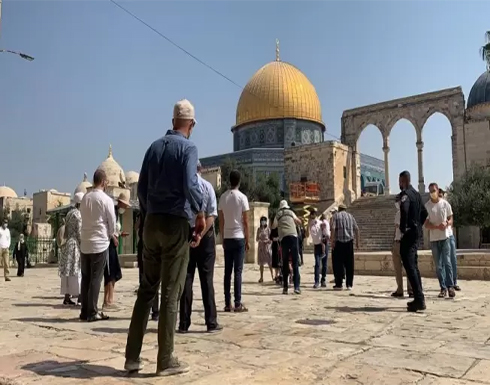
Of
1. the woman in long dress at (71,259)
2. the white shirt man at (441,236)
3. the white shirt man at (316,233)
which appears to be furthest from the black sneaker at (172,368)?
the white shirt man at (316,233)

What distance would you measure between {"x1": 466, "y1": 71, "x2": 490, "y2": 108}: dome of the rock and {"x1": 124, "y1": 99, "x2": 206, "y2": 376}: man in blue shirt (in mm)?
33408

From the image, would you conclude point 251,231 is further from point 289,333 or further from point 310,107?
point 310,107

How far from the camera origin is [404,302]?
596 centimetres

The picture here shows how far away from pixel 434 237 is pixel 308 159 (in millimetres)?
28608

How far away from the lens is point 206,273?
13.8ft

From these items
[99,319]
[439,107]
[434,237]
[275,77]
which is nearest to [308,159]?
[439,107]

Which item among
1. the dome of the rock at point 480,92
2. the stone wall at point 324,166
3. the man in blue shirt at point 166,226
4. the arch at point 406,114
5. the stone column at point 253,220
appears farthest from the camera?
the stone wall at point 324,166

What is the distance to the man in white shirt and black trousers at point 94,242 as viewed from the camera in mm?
4781

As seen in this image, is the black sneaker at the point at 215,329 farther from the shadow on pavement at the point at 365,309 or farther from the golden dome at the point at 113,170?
the golden dome at the point at 113,170

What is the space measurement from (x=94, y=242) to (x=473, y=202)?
66.4 ft

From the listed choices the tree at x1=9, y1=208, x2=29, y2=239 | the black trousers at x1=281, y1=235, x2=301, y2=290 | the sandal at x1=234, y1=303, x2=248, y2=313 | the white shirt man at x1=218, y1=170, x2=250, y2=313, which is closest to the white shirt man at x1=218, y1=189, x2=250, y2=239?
the white shirt man at x1=218, y1=170, x2=250, y2=313

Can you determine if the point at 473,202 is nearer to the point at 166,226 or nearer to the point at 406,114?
the point at 406,114

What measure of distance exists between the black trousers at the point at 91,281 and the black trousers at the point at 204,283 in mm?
1147

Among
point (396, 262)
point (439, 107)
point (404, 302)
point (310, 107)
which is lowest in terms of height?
point (404, 302)
